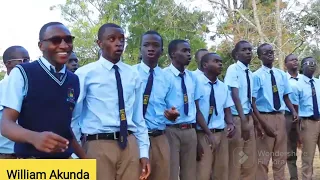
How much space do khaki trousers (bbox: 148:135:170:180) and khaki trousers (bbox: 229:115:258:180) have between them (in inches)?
74.7

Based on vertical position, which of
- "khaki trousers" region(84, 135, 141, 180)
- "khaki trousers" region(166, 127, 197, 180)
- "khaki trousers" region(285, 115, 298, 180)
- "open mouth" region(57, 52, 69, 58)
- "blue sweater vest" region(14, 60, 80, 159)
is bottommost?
"khaki trousers" region(285, 115, 298, 180)

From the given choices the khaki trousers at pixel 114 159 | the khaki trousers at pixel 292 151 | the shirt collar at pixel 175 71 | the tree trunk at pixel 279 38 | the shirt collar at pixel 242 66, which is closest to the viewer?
the khaki trousers at pixel 114 159

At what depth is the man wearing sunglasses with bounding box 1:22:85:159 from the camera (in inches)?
120

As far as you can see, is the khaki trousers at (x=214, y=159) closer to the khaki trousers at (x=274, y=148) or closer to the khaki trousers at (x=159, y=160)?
the khaki trousers at (x=274, y=148)

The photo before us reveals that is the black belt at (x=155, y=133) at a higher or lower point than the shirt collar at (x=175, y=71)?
lower

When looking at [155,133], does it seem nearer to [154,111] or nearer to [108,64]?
[154,111]

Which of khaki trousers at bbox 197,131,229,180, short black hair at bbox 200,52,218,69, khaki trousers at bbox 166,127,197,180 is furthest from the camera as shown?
short black hair at bbox 200,52,218,69

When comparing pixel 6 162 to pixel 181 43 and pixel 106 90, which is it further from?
pixel 181 43

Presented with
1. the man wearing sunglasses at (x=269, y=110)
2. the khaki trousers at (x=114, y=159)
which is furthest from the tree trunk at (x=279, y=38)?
the khaki trousers at (x=114, y=159)

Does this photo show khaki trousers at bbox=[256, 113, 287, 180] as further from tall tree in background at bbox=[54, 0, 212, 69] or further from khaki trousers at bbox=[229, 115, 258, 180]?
tall tree in background at bbox=[54, 0, 212, 69]

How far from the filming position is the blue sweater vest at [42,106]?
122 inches

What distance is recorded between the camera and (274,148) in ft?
24.0

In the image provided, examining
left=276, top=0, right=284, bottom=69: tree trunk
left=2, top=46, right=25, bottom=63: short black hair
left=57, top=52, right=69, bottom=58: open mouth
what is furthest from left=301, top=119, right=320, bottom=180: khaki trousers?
left=276, top=0, right=284, bottom=69: tree trunk

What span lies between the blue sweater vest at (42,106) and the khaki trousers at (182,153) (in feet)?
8.61
